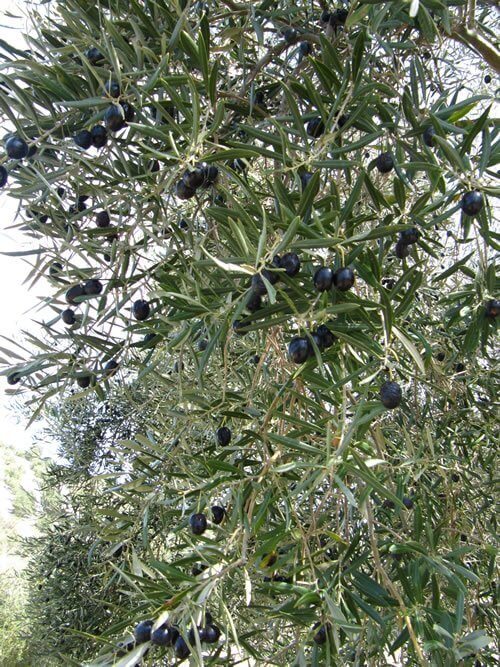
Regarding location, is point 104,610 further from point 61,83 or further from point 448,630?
point 61,83

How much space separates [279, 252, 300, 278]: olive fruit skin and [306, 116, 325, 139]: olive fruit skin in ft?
1.57

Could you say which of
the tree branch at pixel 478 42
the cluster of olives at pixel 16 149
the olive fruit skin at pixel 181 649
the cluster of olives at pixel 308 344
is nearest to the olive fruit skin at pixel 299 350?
the cluster of olives at pixel 308 344

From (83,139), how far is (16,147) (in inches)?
6.7

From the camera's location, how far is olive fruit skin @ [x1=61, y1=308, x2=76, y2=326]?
193cm

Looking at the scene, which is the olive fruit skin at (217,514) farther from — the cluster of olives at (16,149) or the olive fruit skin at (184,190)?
the cluster of olives at (16,149)

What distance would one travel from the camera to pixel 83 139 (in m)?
1.54

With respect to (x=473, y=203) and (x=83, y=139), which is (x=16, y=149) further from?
(x=473, y=203)

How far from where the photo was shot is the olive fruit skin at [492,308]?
1.65 m

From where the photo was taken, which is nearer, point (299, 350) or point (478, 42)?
point (299, 350)

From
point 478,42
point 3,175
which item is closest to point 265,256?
point 3,175

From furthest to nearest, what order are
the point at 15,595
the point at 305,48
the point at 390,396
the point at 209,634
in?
1. the point at 15,595
2. the point at 305,48
3. the point at 209,634
4. the point at 390,396

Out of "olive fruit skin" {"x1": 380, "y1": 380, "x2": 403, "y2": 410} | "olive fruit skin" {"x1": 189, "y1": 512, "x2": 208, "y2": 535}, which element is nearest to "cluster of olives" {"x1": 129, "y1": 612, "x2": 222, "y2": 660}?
"olive fruit skin" {"x1": 189, "y1": 512, "x2": 208, "y2": 535}

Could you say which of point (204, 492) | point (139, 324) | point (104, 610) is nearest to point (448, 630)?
point (204, 492)

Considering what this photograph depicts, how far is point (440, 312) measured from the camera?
9.20ft
